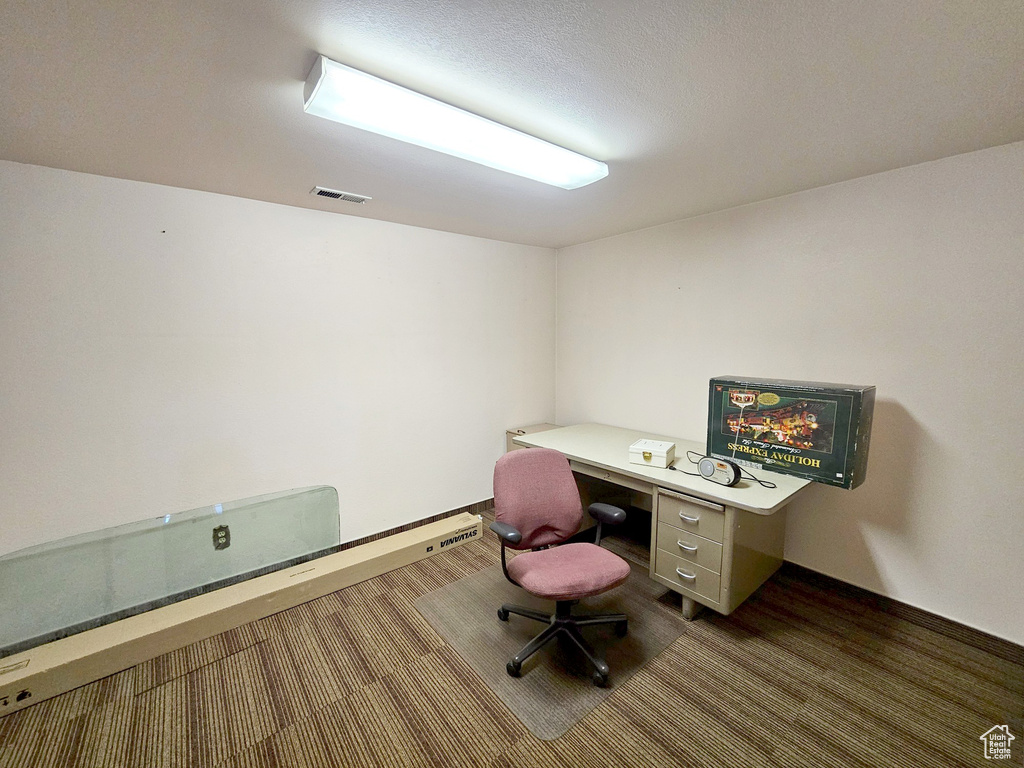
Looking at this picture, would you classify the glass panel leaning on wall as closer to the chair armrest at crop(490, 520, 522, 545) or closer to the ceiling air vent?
the chair armrest at crop(490, 520, 522, 545)

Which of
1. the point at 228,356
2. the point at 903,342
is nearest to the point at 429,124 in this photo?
the point at 228,356

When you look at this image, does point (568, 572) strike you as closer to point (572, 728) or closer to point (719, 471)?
point (572, 728)

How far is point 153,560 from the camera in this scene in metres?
2.27

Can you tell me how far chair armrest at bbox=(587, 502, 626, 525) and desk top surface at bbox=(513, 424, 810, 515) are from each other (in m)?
0.32

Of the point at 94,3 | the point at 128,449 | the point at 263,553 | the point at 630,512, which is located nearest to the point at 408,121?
the point at 94,3

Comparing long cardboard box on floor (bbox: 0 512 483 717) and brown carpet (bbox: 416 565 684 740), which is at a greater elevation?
long cardboard box on floor (bbox: 0 512 483 717)

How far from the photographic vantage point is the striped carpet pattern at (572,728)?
1.50 meters

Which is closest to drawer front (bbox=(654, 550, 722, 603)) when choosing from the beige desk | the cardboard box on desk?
the beige desk

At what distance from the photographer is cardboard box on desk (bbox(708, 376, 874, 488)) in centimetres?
199

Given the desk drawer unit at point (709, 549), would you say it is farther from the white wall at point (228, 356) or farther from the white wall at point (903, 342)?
the white wall at point (228, 356)

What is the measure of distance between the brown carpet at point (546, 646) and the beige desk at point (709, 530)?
261 mm

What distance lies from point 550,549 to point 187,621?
188cm

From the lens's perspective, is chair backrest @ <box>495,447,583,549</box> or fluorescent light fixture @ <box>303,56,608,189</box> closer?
fluorescent light fixture @ <box>303,56,608,189</box>

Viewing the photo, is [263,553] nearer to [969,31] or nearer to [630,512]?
[630,512]
